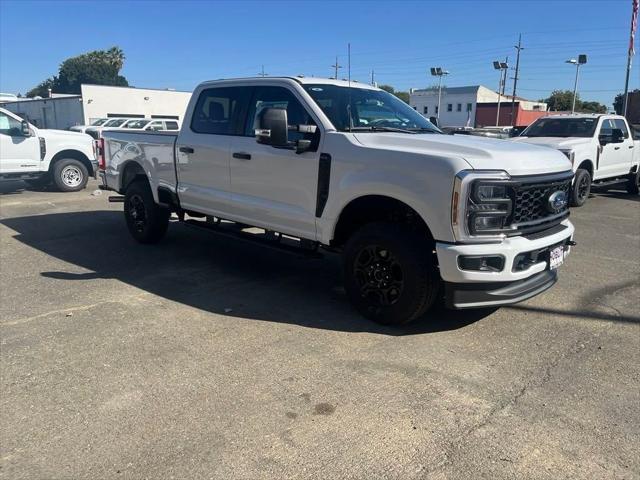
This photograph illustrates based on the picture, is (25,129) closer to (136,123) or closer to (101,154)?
(101,154)

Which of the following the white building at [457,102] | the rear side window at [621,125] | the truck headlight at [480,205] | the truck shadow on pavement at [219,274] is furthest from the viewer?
the white building at [457,102]

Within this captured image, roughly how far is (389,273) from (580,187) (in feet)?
27.8

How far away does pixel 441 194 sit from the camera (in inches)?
156

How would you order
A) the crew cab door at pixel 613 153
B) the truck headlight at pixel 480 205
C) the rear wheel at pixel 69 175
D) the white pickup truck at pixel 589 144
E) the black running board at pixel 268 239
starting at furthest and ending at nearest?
the rear wheel at pixel 69 175 < the crew cab door at pixel 613 153 < the white pickup truck at pixel 589 144 < the black running board at pixel 268 239 < the truck headlight at pixel 480 205

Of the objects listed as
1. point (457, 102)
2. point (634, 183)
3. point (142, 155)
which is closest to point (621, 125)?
point (634, 183)

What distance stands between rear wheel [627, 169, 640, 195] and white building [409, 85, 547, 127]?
65576 millimetres

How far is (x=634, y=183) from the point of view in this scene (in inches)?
527

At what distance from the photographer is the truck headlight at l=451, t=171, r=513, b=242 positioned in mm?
3842

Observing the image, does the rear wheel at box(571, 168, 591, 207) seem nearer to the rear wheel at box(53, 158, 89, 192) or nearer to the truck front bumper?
the truck front bumper

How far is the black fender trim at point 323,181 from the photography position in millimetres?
4723

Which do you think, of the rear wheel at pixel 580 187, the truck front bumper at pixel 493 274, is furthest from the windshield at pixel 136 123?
the truck front bumper at pixel 493 274

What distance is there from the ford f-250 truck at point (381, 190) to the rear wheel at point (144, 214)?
3.35ft

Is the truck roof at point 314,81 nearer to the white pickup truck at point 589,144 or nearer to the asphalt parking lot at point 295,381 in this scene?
the asphalt parking lot at point 295,381

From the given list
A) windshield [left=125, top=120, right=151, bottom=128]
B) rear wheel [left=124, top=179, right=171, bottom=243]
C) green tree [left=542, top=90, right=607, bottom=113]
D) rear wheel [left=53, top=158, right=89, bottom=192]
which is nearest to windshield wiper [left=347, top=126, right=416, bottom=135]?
rear wheel [left=124, top=179, right=171, bottom=243]
